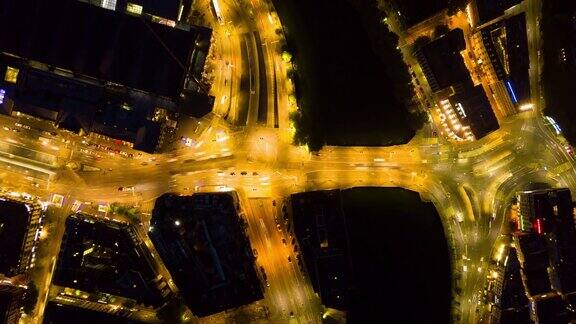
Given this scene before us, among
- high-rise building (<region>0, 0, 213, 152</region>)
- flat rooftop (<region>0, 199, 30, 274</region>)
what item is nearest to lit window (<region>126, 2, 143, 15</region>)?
high-rise building (<region>0, 0, 213, 152</region>)

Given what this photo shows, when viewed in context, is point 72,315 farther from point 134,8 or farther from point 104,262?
point 134,8

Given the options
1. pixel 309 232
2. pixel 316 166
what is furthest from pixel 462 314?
pixel 316 166

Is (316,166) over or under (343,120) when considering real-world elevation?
under

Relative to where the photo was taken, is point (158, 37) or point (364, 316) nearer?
point (158, 37)

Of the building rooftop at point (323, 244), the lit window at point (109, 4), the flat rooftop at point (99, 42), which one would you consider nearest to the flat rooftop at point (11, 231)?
the flat rooftop at point (99, 42)

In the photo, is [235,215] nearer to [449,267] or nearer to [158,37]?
[158,37]

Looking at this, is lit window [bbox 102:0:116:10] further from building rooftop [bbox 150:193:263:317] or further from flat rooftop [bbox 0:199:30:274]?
flat rooftop [bbox 0:199:30:274]

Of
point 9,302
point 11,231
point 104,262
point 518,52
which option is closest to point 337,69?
point 518,52
